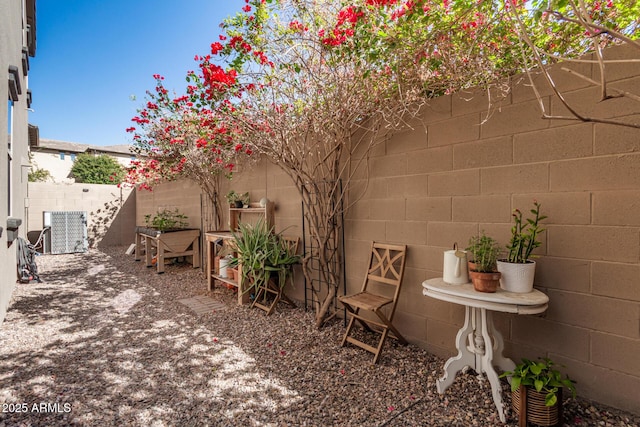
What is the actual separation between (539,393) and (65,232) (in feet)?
35.6

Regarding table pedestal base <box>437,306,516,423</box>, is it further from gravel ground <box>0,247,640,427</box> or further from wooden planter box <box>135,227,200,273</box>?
wooden planter box <box>135,227,200,273</box>

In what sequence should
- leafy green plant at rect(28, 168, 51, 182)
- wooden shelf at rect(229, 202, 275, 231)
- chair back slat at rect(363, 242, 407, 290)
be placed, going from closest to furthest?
1. chair back slat at rect(363, 242, 407, 290)
2. wooden shelf at rect(229, 202, 275, 231)
3. leafy green plant at rect(28, 168, 51, 182)

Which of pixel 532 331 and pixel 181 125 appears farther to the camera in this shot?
pixel 181 125

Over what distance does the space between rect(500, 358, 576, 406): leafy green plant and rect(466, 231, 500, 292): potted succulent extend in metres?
0.46

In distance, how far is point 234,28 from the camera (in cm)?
281

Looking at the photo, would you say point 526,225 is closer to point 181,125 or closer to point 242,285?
point 242,285

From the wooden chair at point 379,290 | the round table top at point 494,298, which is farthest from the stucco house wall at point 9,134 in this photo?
the round table top at point 494,298

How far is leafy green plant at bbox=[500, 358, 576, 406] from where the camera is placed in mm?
1662

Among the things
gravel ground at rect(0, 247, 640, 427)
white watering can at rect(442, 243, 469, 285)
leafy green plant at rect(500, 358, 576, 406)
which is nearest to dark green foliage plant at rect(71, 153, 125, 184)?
gravel ground at rect(0, 247, 640, 427)

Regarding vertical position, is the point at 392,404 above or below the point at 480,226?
below

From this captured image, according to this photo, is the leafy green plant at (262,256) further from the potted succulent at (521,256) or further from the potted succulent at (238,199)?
the potted succulent at (521,256)

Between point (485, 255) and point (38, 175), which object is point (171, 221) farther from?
point (38, 175)

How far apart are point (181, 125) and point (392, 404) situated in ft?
17.4

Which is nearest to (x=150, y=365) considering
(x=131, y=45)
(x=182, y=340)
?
(x=182, y=340)
